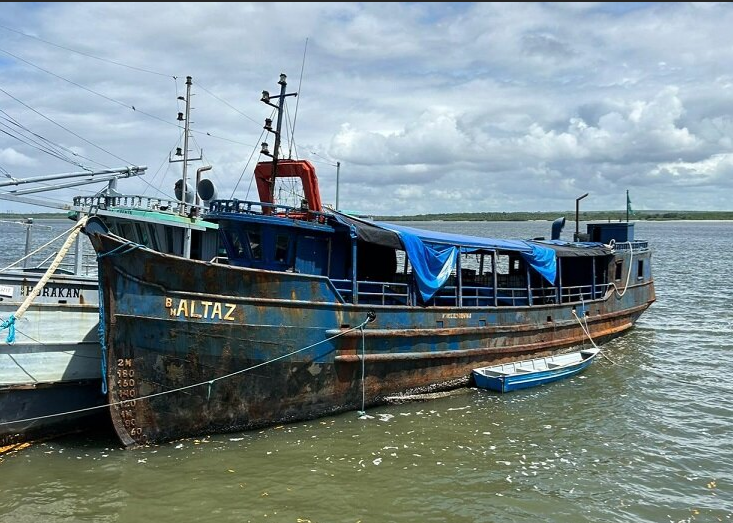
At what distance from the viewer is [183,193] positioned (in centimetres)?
1528

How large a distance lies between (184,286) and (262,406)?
2.83 m

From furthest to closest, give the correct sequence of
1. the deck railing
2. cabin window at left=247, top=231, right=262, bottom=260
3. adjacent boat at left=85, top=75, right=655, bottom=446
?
the deck railing, cabin window at left=247, top=231, right=262, bottom=260, adjacent boat at left=85, top=75, right=655, bottom=446

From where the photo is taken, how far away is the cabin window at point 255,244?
12688mm

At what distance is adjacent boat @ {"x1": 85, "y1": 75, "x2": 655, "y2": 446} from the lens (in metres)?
10.1

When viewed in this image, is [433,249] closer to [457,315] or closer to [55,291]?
[457,315]

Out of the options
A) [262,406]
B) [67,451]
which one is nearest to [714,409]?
[262,406]

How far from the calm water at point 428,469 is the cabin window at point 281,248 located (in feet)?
11.7

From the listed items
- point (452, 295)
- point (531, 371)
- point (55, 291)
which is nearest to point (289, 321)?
point (55, 291)

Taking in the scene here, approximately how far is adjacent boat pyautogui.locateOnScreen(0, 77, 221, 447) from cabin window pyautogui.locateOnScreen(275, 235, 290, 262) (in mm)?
1788

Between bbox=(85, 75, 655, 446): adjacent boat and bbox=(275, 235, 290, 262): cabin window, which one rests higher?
bbox=(275, 235, 290, 262): cabin window

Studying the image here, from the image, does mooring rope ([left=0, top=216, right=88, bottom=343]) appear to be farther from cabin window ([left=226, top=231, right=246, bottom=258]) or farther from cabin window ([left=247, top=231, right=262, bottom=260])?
cabin window ([left=247, top=231, right=262, bottom=260])

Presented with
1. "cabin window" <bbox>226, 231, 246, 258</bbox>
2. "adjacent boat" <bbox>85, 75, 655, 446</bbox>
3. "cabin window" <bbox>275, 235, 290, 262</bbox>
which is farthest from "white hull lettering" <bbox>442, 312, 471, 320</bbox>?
"cabin window" <bbox>226, 231, 246, 258</bbox>

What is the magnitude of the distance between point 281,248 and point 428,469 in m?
5.56

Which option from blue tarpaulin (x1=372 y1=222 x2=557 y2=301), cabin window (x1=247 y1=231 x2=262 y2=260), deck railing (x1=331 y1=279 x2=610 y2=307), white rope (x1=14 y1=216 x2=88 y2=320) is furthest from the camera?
blue tarpaulin (x1=372 y1=222 x2=557 y2=301)
